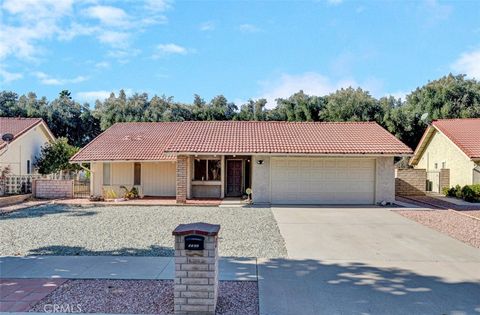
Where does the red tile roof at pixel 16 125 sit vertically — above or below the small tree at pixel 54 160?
above

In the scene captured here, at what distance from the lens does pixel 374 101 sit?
36906 mm

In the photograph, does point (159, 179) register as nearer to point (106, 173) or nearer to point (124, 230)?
point (106, 173)

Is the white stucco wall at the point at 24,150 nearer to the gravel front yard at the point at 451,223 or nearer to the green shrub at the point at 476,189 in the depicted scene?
the gravel front yard at the point at 451,223

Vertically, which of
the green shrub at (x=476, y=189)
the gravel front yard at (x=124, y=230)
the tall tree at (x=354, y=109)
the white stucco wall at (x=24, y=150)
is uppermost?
the tall tree at (x=354, y=109)

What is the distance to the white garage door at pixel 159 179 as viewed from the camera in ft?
69.2

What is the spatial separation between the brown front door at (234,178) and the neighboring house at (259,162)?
0.05 metres

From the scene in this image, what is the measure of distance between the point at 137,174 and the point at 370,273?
1637 cm

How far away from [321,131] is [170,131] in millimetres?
9502

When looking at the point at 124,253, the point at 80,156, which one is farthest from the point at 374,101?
the point at 124,253

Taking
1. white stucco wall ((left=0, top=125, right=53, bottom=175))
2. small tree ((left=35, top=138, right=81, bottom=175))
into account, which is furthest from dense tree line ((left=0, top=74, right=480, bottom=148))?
small tree ((left=35, top=138, right=81, bottom=175))

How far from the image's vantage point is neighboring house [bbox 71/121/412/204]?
719 inches

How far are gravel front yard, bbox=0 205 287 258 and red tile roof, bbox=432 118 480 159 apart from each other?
13814 millimetres

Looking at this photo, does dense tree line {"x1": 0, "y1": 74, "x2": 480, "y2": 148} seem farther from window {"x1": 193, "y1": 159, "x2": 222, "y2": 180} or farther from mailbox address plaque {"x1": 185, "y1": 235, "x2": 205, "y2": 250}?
mailbox address plaque {"x1": 185, "y1": 235, "x2": 205, "y2": 250}

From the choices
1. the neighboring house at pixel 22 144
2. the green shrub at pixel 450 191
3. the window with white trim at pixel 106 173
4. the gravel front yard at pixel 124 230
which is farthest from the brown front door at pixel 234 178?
the neighboring house at pixel 22 144
